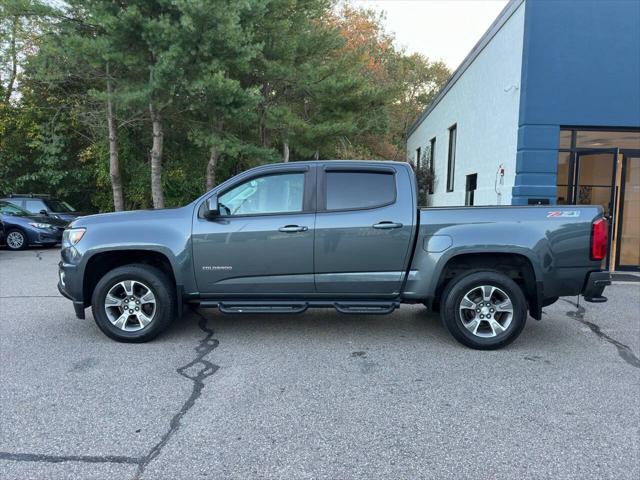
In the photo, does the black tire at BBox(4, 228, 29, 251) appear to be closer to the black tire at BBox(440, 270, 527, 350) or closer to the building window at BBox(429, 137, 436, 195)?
the black tire at BBox(440, 270, 527, 350)

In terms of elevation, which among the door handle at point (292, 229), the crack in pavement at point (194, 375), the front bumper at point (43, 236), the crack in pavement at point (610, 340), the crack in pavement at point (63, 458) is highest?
the door handle at point (292, 229)

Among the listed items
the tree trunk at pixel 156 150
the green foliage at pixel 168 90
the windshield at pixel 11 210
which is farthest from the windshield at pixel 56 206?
the green foliage at pixel 168 90

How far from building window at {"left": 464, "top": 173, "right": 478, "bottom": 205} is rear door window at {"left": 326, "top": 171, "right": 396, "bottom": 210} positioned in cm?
841

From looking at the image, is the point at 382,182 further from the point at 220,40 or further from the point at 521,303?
the point at 220,40

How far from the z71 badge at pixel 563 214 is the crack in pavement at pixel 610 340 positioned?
1512 millimetres

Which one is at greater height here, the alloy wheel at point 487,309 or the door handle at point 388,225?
the door handle at point 388,225

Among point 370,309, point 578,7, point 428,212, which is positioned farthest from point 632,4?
point 370,309

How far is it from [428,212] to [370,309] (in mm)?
1174

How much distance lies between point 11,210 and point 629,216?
16009 millimetres

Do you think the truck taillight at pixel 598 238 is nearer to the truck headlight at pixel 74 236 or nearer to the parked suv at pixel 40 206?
the truck headlight at pixel 74 236

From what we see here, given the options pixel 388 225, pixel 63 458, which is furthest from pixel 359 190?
pixel 63 458

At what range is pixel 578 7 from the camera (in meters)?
9.26

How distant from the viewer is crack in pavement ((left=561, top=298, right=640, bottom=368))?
4.75m

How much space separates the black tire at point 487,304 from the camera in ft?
16.0
